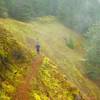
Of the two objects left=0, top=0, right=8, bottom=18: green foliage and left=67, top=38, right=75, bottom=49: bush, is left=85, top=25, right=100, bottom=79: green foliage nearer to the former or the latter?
left=67, top=38, right=75, bottom=49: bush

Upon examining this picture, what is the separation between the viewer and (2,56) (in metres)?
25.9

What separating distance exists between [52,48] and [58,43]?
690cm

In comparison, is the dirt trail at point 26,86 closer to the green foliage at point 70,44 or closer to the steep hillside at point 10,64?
the steep hillside at point 10,64

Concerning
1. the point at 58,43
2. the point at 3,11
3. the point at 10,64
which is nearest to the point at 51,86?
the point at 10,64

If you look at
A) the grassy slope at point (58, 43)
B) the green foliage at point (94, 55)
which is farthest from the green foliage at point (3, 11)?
the green foliage at point (94, 55)

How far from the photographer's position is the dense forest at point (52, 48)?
27.0 m

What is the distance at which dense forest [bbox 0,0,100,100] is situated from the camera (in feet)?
88.5

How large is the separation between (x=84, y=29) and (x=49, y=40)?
817 inches

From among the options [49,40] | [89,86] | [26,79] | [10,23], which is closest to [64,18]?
[49,40]

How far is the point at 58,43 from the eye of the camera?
5616cm

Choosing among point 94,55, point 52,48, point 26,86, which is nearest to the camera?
point 26,86

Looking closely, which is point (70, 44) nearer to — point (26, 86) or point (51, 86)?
point (51, 86)

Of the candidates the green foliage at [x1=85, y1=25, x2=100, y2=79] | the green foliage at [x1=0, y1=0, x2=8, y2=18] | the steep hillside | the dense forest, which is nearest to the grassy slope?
the dense forest

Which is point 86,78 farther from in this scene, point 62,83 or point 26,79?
point 26,79
